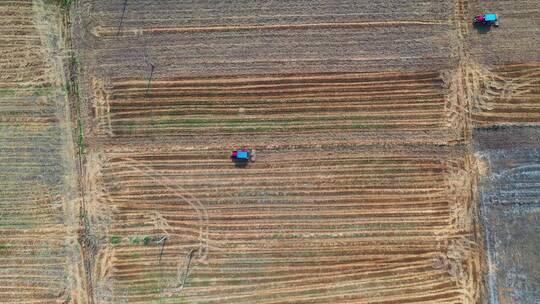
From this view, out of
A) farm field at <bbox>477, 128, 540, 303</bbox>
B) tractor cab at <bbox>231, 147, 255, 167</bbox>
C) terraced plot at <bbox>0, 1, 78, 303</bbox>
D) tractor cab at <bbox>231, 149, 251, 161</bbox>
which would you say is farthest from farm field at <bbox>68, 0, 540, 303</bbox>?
terraced plot at <bbox>0, 1, 78, 303</bbox>

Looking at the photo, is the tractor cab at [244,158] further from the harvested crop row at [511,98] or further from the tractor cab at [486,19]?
the tractor cab at [486,19]

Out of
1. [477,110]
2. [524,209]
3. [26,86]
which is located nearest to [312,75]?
[477,110]

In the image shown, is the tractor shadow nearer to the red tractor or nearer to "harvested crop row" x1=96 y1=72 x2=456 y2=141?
"harvested crop row" x1=96 y1=72 x2=456 y2=141

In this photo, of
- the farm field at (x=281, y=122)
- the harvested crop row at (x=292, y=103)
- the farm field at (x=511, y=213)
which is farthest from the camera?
the harvested crop row at (x=292, y=103)

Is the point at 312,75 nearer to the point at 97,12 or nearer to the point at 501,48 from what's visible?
the point at 501,48

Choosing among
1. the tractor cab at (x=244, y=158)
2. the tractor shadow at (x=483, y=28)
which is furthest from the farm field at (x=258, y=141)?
the tractor cab at (x=244, y=158)
